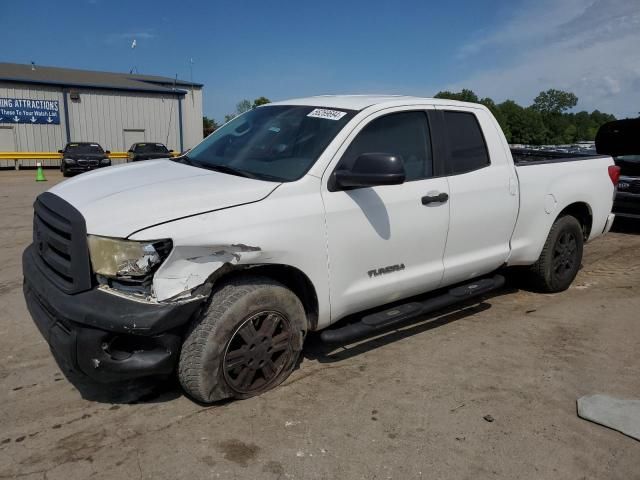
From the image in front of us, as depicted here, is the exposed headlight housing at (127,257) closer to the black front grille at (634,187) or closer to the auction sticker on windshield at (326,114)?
the auction sticker on windshield at (326,114)

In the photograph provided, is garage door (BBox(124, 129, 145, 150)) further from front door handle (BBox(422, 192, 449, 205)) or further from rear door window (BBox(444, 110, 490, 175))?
front door handle (BBox(422, 192, 449, 205))

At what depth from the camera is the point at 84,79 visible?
111 feet

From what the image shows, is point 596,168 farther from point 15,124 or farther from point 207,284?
point 15,124

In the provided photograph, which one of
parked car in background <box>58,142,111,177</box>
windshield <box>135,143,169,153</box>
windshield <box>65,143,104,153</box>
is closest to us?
parked car in background <box>58,142,111,177</box>

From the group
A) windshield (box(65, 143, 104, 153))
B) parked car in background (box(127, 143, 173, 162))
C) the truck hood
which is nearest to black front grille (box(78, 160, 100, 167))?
windshield (box(65, 143, 104, 153))

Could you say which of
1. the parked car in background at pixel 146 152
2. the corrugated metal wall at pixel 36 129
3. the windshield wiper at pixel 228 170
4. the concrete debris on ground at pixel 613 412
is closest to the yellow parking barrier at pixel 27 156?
the parked car in background at pixel 146 152

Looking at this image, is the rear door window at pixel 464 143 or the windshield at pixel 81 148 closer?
the rear door window at pixel 464 143

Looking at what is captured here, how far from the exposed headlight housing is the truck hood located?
0.06 meters

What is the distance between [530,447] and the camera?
292 centimetres

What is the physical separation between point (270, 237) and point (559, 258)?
11.8 feet

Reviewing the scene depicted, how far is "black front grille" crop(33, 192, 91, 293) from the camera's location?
285cm

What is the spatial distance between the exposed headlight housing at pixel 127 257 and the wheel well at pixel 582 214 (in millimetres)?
4177

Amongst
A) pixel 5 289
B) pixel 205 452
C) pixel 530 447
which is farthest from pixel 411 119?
pixel 5 289

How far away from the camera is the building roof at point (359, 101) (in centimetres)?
392
